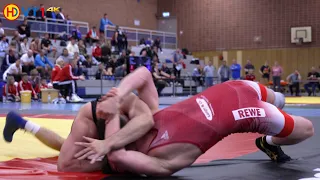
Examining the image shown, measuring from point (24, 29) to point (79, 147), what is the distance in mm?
12375

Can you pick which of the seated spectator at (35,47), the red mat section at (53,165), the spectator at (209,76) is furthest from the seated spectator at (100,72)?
the red mat section at (53,165)

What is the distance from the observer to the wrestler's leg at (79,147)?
9.06 feet

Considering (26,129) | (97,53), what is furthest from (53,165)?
(97,53)

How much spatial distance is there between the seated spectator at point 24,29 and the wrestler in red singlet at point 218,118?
40.7ft

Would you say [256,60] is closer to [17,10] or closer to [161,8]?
[161,8]

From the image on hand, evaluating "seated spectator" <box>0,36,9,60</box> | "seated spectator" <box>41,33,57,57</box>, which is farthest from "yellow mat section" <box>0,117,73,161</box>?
"seated spectator" <box>41,33,57,57</box>

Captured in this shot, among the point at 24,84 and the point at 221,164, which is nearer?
the point at 221,164

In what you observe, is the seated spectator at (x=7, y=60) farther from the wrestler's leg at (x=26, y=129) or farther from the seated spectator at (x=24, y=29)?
the wrestler's leg at (x=26, y=129)

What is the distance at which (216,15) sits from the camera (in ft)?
75.5

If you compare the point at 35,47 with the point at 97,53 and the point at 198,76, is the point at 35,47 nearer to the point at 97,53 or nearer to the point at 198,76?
the point at 97,53

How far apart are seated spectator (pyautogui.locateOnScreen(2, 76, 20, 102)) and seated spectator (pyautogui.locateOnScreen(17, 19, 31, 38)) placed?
2626 millimetres

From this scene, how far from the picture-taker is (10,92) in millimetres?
12109

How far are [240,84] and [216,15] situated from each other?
20644 mm

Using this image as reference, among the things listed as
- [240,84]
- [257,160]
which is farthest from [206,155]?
[240,84]
